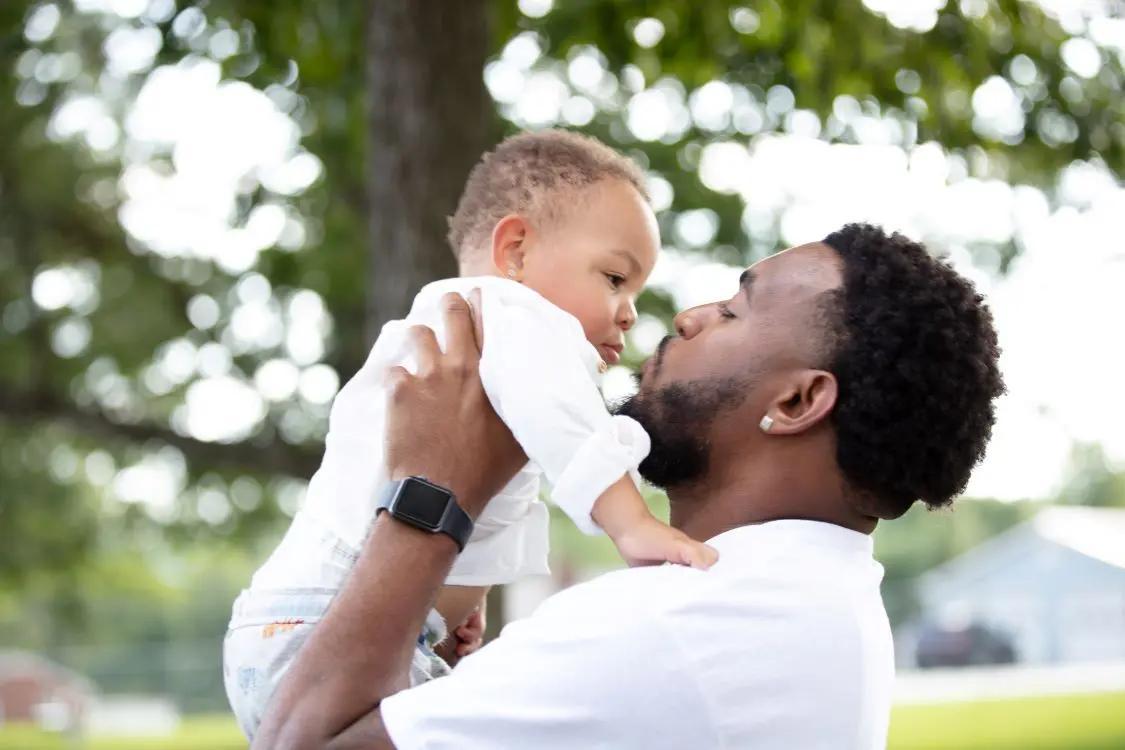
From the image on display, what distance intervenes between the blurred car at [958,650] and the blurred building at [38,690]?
69.3ft

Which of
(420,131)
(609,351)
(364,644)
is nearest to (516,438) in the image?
(364,644)

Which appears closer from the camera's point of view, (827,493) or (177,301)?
(827,493)

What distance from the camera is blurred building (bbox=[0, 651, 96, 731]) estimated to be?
35.6m

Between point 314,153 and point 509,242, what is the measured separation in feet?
21.1

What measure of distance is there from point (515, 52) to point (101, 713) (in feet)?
107

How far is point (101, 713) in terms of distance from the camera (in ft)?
119

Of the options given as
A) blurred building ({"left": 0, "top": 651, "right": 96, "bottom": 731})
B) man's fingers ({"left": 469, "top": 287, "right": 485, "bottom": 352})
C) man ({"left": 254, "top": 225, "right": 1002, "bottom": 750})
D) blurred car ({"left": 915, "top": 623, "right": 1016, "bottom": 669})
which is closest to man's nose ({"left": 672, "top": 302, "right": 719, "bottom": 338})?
man ({"left": 254, "top": 225, "right": 1002, "bottom": 750})

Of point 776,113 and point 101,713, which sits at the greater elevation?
point 776,113

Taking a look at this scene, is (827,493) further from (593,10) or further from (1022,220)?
(1022,220)

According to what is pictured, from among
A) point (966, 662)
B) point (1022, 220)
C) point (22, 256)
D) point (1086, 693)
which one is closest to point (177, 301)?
point (22, 256)

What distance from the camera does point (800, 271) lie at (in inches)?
96.4

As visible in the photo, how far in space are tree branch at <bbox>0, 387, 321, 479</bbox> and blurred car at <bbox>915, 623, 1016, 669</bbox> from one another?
97.2 ft

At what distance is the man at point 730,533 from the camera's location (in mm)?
1977

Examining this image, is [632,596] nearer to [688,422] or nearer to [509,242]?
[688,422]
